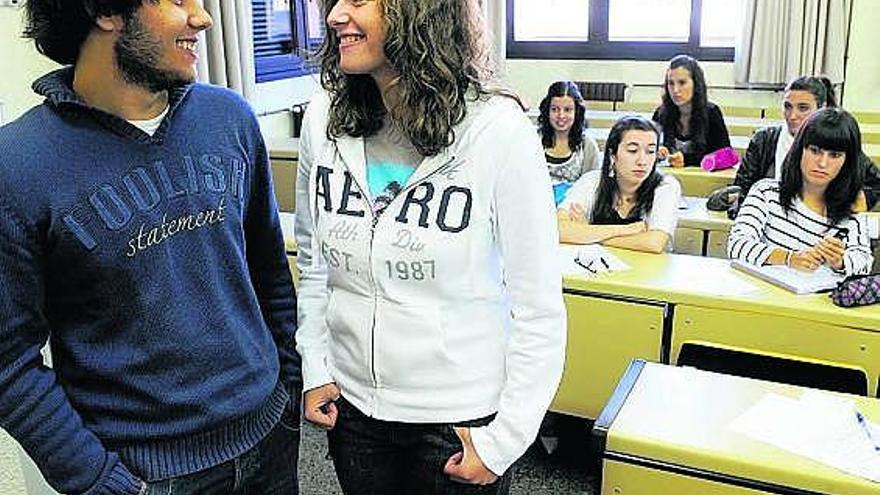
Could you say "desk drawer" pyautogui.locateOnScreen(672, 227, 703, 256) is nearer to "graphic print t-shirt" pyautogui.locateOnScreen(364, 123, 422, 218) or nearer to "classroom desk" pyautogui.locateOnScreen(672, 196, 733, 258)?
"classroom desk" pyautogui.locateOnScreen(672, 196, 733, 258)

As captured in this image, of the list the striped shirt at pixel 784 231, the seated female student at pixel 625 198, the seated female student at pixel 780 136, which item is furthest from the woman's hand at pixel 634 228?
the seated female student at pixel 780 136

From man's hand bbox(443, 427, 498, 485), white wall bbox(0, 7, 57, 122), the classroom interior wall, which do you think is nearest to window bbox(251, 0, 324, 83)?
the classroom interior wall

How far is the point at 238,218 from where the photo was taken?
3.74ft

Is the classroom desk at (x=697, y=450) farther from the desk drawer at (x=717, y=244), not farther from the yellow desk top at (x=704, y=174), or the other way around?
the yellow desk top at (x=704, y=174)

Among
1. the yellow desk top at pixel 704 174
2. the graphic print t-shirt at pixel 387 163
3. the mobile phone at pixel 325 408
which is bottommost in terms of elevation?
the yellow desk top at pixel 704 174

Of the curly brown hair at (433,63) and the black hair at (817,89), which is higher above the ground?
the curly brown hair at (433,63)

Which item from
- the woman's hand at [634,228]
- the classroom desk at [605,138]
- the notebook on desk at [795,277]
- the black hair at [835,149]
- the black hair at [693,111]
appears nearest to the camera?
the notebook on desk at [795,277]

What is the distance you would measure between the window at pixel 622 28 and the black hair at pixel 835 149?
3.67m

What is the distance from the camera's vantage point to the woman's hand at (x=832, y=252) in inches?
93.7

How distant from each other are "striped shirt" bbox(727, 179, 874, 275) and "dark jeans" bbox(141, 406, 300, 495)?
1682mm

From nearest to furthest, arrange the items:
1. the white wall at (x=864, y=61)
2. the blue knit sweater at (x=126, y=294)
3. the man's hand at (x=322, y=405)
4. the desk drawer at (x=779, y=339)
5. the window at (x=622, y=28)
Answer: the blue knit sweater at (x=126, y=294), the man's hand at (x=322, y=405), the desk drawer at (x=779, y=339), the white wall at (x=864, y=61), the window at (x=622, y=28)

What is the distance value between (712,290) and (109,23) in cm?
172

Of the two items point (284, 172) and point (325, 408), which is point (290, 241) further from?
point (325, 408)

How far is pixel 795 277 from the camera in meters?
2.24
